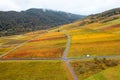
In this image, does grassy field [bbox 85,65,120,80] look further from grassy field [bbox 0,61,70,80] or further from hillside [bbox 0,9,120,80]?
grassy field [bbox 0,61,70,80]

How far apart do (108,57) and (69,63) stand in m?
13.1

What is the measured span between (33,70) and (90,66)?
18922 mm

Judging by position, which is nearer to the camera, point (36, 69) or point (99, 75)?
point (99, 75)

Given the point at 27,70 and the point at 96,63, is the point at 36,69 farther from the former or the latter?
the point at 96,63

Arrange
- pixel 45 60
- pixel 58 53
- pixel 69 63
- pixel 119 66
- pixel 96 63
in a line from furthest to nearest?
pixel 58 53 < pixel 45 60 < pixel 69 63 < pixel 96 63 < pixel 119 66

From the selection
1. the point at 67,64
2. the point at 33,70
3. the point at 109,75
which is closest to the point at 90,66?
the point at 67,64

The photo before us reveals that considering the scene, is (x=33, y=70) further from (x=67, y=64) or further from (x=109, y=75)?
(x=109, y=75)

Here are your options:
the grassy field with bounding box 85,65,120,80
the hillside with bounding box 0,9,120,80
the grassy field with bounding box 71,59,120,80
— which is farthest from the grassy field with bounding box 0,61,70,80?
the grassy field with bounding box 85,65,120,80

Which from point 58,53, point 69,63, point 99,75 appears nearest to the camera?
point 99,75

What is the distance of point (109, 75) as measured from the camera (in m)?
58.6

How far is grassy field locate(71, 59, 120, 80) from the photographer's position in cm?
6325

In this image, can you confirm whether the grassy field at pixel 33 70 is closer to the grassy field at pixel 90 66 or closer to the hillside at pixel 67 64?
the hillside at pixel 67 64

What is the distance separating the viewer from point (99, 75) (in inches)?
2361

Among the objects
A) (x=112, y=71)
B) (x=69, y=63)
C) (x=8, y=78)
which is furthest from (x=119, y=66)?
(x=8, y=78)
